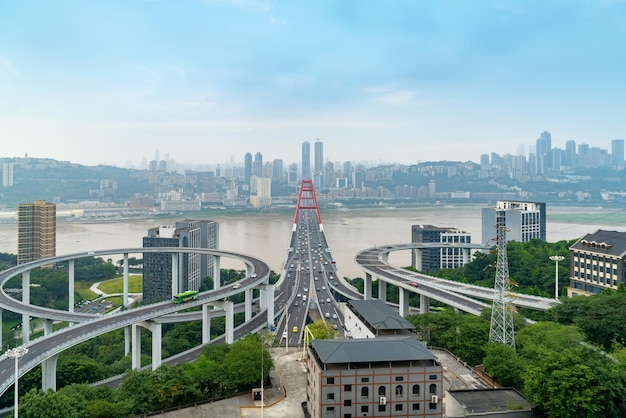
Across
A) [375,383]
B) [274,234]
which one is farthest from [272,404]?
[274,234]

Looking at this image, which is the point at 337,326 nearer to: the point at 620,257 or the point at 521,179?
the point at 620,257

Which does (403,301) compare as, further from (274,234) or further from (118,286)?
(274,234)

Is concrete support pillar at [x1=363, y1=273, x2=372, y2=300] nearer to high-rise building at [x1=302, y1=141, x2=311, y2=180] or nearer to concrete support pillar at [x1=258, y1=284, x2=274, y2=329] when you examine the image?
concrete support pillar at [x1=258, y1=284, x2=274, y2=329]

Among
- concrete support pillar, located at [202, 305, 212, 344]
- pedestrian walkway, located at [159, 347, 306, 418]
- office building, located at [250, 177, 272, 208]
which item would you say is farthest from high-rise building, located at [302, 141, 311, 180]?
pedestrian walkway, located at [159, 347, 306, 418]

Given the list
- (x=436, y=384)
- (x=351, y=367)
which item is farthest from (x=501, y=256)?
(x=351, y=367)

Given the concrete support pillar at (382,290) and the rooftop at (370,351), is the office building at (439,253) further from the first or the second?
the rooftop at (370,351)

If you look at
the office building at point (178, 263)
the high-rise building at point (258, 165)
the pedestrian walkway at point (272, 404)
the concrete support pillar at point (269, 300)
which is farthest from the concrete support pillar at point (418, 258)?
the high-rise building at point (258, 165)

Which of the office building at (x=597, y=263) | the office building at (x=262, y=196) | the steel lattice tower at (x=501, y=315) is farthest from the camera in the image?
the office building at (x=262, y=196)
